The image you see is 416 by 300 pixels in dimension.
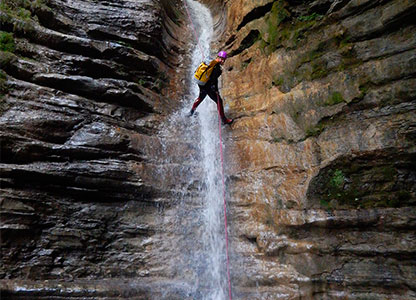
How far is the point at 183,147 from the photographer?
7117 mm

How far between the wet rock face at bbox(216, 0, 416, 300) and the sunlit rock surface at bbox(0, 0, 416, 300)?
2 centimetres

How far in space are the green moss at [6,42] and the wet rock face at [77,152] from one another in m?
0.02

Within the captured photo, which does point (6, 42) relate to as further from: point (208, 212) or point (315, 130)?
point (315, 130)

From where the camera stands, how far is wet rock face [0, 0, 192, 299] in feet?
15.4

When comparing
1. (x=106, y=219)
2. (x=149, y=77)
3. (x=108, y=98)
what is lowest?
(x=106, y=219)

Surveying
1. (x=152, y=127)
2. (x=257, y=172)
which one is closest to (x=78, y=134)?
(x=152, y=127)

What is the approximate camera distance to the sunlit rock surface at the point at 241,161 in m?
4.34

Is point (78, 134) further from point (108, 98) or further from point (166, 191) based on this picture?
point (166, 191)

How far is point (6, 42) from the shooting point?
578cm

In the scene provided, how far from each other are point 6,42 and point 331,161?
23.8 feet

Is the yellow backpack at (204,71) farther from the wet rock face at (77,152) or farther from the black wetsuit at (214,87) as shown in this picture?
the wet rock face at (77,152)

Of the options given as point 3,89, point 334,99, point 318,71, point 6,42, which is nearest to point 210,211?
point 334,99

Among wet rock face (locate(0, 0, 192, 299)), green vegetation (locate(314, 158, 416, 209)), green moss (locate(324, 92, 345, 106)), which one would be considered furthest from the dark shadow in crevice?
green vegetation (locate(314, 158, 416, 209))

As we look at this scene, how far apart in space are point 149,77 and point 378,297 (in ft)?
23.7
